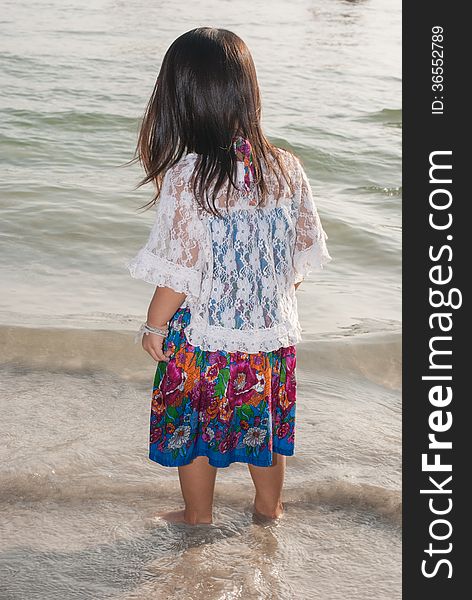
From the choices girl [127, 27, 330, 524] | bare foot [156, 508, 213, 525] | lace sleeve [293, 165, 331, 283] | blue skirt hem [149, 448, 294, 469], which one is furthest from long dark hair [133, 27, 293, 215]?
bare foot [156, 508, 213, 525]

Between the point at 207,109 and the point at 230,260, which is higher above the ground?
the point at 207,109

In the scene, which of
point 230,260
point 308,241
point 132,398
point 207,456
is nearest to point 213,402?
point 207,456

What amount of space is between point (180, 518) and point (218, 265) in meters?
0.83

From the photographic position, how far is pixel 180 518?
9.64 ft

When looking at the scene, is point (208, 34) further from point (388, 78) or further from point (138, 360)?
point (388, 78)

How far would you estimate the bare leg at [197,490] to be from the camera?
282cm

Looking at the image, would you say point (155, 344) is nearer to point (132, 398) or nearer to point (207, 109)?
point (207, 109)

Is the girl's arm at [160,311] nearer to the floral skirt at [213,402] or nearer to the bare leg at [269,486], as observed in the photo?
the floral skirt at [213,402]

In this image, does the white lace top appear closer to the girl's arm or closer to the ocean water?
the girl's arm

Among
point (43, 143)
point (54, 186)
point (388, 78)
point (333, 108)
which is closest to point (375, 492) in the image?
point (54, 186)

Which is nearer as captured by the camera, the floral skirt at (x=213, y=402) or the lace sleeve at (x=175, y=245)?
the lace sleeve at (x=175, y=245)

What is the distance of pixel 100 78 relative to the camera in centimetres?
1163

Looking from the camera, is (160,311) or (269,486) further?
(269,486)

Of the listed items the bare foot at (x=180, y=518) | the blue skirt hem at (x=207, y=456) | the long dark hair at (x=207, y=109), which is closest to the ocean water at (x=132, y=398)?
the bare foot at (x=180, y=518)
